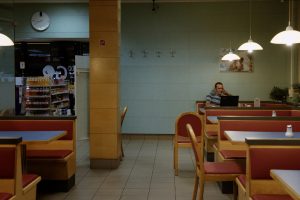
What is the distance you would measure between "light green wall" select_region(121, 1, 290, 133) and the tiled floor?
7.11 ft

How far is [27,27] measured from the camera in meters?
10.7

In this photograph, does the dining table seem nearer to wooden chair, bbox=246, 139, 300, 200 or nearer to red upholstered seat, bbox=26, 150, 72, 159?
red upholstered seat, bbox=26, 150, 72, 159

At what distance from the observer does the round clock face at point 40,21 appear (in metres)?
10.6

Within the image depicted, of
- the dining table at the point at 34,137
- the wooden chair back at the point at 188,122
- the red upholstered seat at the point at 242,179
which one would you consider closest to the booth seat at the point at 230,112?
the wooden chair back at the point at 188,122

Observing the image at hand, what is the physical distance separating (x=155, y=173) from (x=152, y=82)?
14.1ft

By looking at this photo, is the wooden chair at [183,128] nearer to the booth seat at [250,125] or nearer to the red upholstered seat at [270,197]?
the booth seat at [250,125]

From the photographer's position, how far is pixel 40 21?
417 inches

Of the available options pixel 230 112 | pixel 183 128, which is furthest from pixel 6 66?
pixel 230 112

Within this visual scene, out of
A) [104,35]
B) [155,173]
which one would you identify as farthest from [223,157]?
[104,35]

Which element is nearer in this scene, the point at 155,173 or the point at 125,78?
the point at 155,173

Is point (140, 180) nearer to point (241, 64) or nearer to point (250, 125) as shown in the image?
point (250, 125)

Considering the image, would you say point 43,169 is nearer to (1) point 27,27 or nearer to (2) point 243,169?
Answer: (2) point 243,169

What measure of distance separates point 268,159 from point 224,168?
1099 mm

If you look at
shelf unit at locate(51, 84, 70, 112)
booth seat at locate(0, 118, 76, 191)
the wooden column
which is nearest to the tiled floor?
booth seat at locate(0, 118, 76, 191)
